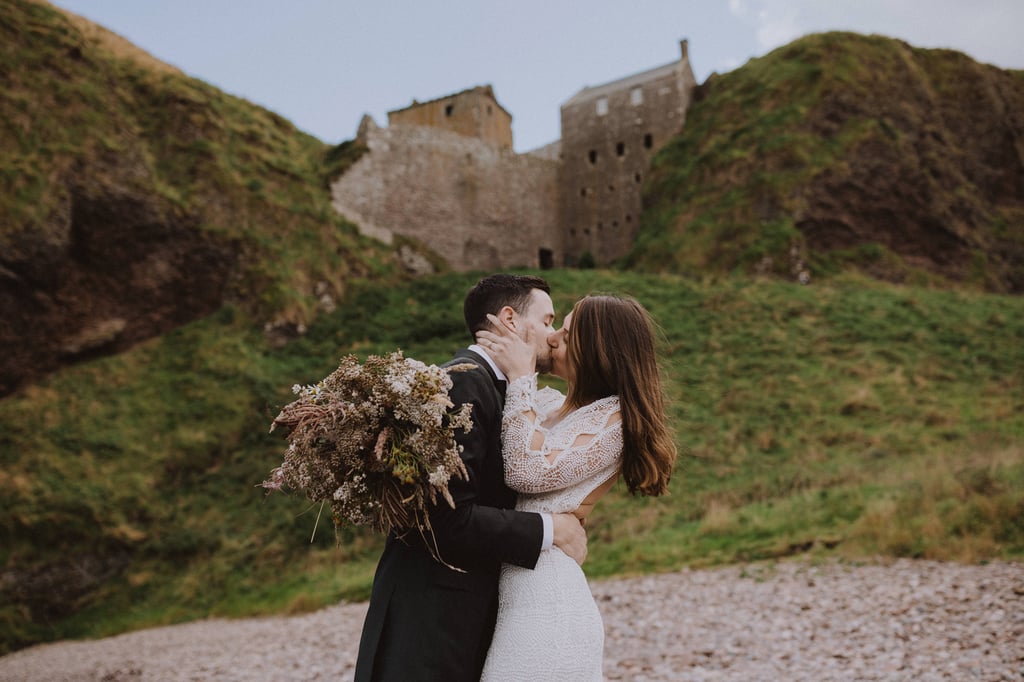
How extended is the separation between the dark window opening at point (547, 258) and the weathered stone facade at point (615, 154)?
823 millimetres

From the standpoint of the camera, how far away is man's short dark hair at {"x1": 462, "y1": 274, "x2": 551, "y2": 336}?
305 cm

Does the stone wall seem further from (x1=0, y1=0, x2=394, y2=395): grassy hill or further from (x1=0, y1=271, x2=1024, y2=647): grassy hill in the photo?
(x1=0, y1=271, x2=1024, y2=647): grassy hill

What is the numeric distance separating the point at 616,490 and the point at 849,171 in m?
25.1

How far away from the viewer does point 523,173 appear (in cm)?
3859

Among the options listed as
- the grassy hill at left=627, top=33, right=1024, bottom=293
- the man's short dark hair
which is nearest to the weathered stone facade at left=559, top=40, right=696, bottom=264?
the grassy hill at left=627, top=33, right=1024, bottom=293

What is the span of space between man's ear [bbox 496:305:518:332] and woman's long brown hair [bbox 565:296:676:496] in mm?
242

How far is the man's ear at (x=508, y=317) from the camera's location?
297 cm

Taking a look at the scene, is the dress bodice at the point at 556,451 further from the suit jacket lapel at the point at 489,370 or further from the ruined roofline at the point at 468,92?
the ruined roofline at the point at 468,92

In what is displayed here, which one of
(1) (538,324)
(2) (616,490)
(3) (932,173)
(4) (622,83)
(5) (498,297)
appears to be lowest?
(2) (616,490)

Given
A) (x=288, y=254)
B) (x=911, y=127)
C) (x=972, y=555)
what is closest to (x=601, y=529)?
(x=972, y=555)

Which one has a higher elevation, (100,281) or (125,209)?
(125,209)

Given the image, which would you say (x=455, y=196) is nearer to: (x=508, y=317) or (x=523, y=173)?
(x=523, y=173)

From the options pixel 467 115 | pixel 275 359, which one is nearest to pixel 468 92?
pixel 467 115

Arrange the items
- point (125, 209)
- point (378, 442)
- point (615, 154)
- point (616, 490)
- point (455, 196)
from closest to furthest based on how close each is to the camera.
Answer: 1. point (378, 442)
2. point (616, 490)
3. point (125, 209)
4. point (455, 196)
5. point (615, 154)
